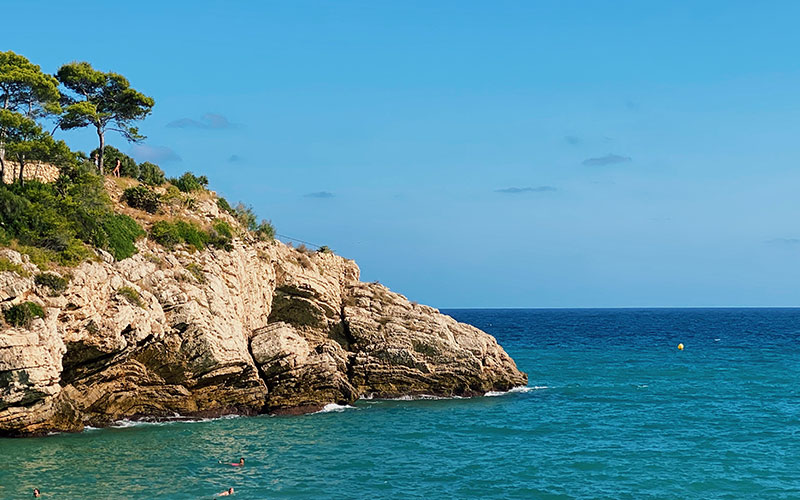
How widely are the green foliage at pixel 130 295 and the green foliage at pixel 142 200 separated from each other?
11.0 metres

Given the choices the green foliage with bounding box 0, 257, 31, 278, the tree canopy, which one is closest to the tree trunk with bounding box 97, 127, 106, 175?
the tree canopy

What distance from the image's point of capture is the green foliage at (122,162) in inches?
2128

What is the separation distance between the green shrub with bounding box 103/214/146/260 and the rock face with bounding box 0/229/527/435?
0.69 metres

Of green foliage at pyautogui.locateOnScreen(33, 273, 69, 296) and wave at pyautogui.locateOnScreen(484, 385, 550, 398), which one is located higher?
green foliage at pyautogui.locateOnScreen(33, 273, 69, 296)

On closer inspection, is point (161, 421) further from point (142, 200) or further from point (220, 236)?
point (142, 200)

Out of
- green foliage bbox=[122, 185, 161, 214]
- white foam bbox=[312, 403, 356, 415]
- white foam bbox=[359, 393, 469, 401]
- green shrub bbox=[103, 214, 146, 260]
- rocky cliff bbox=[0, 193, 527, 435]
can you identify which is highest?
green foliage bbox=[122, 185, 161, 214]

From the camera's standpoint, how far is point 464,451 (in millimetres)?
34938

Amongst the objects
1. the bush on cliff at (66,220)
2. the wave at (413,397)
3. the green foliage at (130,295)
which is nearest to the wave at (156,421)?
the green foliage at (130,295)

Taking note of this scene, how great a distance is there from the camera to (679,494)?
92.9 ft

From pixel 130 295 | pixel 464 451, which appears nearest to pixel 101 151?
pixel 130 295

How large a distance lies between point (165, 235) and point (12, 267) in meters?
11.0

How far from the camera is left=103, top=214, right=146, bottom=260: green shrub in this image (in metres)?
40.2

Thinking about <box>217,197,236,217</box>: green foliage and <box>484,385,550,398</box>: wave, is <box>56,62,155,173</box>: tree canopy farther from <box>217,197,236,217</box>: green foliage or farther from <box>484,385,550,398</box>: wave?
<box>484,385,550,398</box>: wave

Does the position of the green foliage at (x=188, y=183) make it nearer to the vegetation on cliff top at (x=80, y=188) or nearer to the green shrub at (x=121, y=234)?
the vegetation on cliff top at (x=80, y=188)
